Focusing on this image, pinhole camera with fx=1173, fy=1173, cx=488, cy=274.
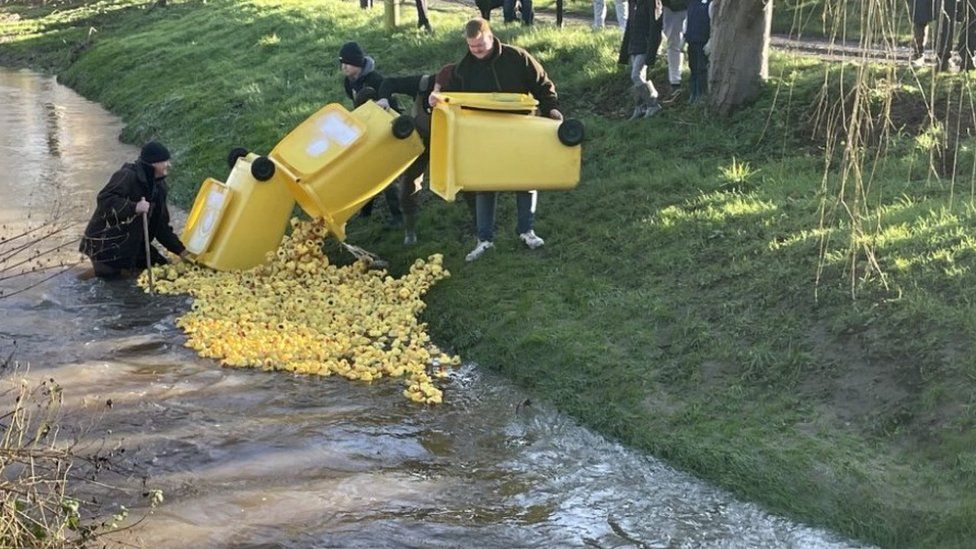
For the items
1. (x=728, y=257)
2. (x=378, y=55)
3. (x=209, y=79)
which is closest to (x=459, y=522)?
(x=728, y=257)

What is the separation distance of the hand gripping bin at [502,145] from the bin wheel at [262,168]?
4.93ft

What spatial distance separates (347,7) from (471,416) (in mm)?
15268

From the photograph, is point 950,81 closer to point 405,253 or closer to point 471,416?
point 405,253

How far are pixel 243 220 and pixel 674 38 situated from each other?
5023 mm

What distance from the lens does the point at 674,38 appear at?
1195 cm

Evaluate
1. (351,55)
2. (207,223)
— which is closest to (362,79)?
(351,55)

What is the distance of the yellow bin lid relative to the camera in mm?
8508

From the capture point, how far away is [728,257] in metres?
8.30

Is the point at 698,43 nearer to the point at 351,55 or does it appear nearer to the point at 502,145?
the point at 351,55

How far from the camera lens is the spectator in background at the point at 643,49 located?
11453 mm

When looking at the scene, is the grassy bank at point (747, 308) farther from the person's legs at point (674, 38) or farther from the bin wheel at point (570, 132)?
the bin wheel at point (570, 132)

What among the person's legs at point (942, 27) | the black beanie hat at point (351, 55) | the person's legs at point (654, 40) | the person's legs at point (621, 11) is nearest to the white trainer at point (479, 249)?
the black beanie hat at point (351, 55)

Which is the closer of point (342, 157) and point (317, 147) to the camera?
point (342, 157)

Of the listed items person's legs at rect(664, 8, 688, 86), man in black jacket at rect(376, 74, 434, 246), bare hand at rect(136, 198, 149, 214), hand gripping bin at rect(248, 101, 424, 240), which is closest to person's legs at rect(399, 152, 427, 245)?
man in black jacket at rect(376, 74, 434, 246)
